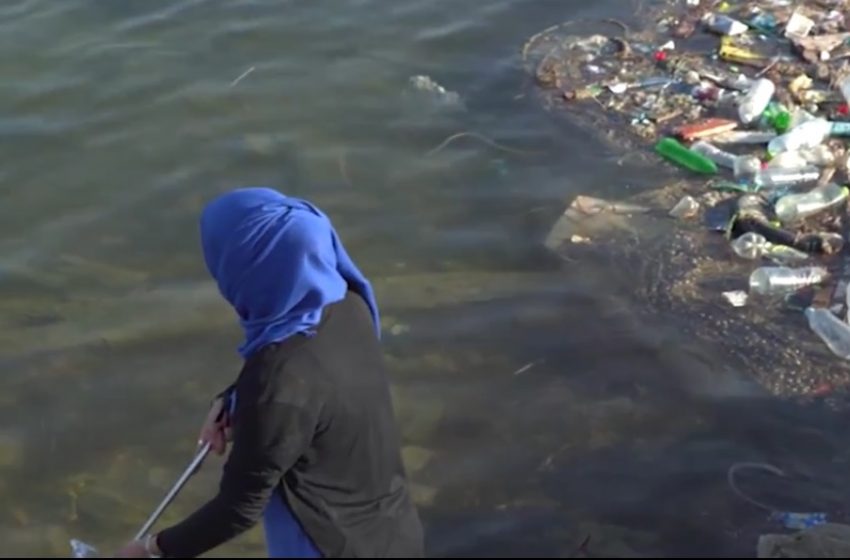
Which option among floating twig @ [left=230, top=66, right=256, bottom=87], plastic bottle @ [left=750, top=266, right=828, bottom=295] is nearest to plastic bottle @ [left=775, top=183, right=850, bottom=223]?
plastic bottle @ [left=750, top=266, right=828, bottom=295]

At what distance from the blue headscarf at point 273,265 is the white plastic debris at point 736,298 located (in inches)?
149

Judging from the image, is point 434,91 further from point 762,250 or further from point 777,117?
point 762,250

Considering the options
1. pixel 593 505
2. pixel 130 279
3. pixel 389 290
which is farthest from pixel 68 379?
pixel 593 505

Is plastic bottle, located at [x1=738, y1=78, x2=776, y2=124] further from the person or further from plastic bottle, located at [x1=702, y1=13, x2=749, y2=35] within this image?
the person

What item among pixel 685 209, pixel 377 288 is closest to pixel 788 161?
pixel 685 209

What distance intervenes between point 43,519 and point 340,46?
5.41m

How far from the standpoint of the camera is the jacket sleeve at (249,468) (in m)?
3.75

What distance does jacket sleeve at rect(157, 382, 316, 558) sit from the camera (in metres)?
3.75

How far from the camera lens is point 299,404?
3.74 meters

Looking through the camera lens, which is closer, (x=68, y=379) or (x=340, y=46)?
(x=68, y=379)

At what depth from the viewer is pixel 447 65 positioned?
33.2 ft

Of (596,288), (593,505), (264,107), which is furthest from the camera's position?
(264,107)

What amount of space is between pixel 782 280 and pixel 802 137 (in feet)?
5.36

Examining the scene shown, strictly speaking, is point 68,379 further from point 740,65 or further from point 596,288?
point 740,65
